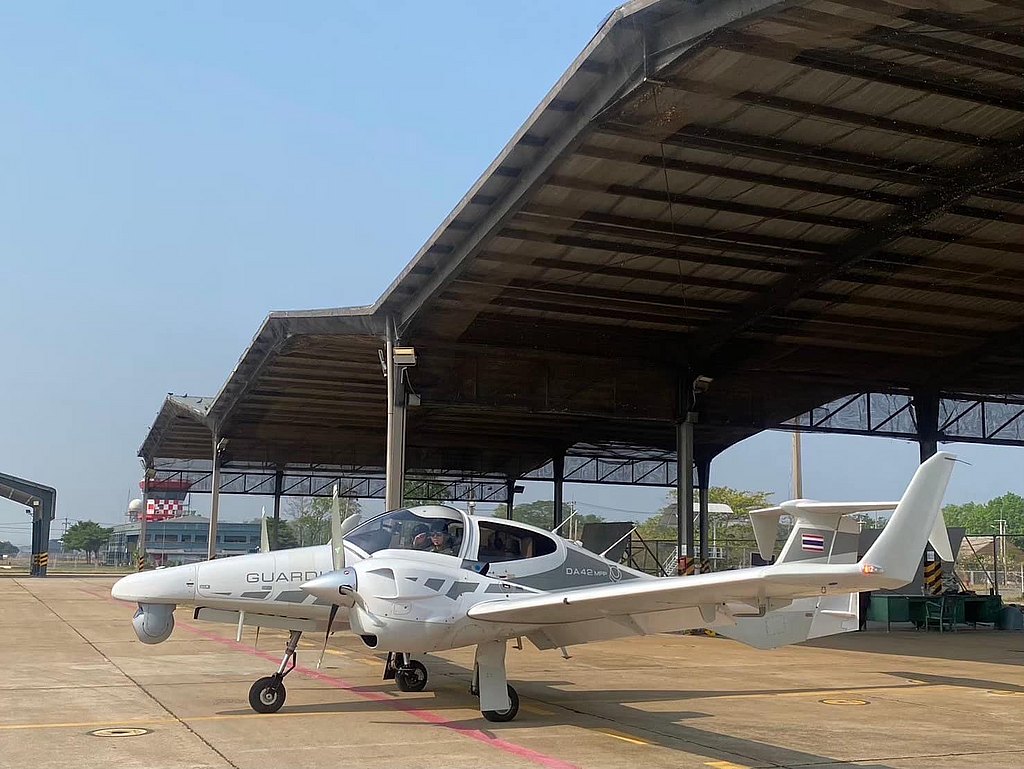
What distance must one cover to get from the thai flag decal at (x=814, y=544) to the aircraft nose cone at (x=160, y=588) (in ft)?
21.1

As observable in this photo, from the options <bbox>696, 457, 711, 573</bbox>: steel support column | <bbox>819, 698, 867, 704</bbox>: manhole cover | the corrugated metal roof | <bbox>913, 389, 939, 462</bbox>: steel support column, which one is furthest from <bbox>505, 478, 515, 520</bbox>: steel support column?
<bbox>819, 698, 867, 704</bbox>: manhole cover

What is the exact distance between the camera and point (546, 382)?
24.6 meters

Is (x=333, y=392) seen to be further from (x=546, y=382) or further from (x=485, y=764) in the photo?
(x=485, y=764)

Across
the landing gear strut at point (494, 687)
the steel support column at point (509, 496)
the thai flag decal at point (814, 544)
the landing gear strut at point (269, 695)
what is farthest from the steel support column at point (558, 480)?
the landing gear strut at point (269, 695)

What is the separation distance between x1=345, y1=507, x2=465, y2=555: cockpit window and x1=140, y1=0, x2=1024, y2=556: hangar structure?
19.8ft

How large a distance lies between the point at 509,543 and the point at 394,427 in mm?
11603

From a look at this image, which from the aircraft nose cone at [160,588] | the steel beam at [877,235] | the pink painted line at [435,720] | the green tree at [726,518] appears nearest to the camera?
the pink painted line at [435,720]

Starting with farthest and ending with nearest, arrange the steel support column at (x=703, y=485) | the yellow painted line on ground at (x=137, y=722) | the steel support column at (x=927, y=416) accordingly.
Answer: the steel support column at (x=703, y=485)
the steel support column at (x=927, y=416)
the yellow painted line on ground at (x=137, y=722)

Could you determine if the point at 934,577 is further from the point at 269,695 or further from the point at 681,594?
the point at 269,695

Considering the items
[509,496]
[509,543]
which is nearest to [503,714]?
[509,543]

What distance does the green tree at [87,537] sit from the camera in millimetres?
130750

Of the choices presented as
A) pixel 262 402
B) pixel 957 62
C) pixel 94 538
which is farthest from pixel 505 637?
pixel 94 538

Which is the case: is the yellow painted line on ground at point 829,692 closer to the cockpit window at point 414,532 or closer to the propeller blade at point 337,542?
the cockpit window at point 414,532

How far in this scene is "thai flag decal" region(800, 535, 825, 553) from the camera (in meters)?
10.6
